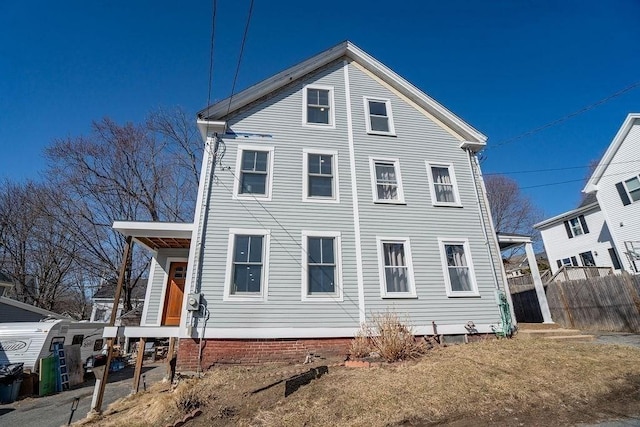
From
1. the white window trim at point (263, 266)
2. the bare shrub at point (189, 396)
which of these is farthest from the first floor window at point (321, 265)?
the bare shrub at point (189, 396)

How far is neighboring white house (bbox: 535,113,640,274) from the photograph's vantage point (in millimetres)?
15027

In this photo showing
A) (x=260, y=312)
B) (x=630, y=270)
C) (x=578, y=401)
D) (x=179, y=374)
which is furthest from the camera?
(x=630, y=270)

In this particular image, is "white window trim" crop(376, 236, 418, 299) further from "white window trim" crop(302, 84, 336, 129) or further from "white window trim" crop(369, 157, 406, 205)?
"white window trim" crop(302, 84, 336, 129)

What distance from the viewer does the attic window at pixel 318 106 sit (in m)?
10.8

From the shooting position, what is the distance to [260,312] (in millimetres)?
7930

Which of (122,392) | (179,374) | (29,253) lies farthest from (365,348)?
(29,253)

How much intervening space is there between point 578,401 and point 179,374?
791cm

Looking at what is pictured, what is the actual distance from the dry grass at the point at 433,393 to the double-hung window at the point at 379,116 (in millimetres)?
7798

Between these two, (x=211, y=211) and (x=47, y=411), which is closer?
(x=47, y=411)

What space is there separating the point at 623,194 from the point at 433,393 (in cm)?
1822

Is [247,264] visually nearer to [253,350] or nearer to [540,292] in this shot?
[253,350]

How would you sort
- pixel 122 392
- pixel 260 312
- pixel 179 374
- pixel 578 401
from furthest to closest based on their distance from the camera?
pixel 122 392
pixel 260 312
pixel 179 374
pixel 578 401

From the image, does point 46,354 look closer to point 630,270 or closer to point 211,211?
point 211,211

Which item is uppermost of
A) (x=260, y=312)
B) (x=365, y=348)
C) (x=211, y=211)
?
(x=211, y=211)
